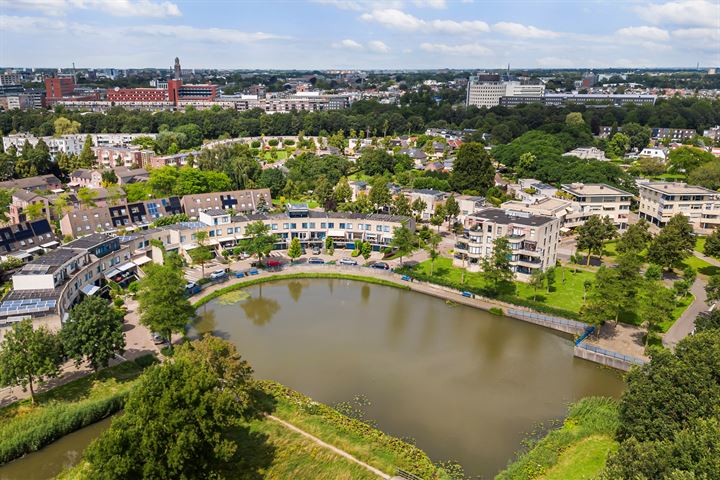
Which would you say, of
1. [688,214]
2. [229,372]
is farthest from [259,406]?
[688,214]

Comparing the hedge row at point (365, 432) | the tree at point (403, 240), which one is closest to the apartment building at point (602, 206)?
the tree at point (403, 240)

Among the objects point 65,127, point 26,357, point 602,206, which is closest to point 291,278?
point 26,357

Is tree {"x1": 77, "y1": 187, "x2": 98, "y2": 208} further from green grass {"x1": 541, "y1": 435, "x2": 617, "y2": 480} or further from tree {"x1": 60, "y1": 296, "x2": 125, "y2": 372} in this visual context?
green grass {"x1": 541, "y1": 435, "x2": 617, "y2": 480}

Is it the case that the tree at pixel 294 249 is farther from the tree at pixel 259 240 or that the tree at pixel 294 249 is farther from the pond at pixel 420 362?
the pond at pixel 420 362

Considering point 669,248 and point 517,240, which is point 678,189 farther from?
point 517,240

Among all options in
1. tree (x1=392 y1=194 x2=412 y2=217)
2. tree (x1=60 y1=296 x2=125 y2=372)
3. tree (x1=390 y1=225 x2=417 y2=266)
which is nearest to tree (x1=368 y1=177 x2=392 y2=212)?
tree (x1=392 y1=194 x2=412 y2=217)

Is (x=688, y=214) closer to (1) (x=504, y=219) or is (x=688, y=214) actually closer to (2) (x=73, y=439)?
(1) (x=504, y=219)
